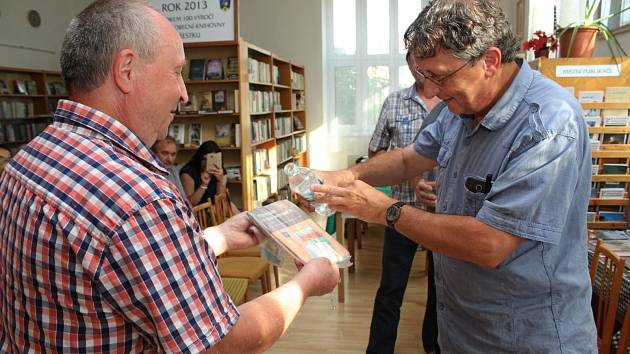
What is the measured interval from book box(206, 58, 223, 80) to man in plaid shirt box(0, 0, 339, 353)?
12.4 feet

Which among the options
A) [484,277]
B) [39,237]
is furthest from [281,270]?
[39,237]

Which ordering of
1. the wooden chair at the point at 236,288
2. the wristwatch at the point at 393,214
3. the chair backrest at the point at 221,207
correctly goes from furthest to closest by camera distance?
1. the chair backrest at the point at 221,207
2. the wooden chair at the point at 236,288
3. the wristwatch at the point at 393,214

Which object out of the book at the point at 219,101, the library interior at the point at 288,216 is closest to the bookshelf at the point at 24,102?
the book at the point at 219,101

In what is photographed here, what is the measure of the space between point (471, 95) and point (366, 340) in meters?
2.28

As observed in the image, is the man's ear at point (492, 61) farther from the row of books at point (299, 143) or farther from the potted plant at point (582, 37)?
the row of books at point (299, 143)

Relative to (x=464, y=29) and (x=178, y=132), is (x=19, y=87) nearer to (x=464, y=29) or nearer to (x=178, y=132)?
(x=178, y=132)

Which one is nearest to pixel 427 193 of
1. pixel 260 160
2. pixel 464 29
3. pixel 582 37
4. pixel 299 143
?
pixel 464 29

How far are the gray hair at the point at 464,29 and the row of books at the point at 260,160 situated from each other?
14.2 feet

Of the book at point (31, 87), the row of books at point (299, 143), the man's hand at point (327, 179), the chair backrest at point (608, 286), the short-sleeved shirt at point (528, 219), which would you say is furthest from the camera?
the row of books at point (299, 143)

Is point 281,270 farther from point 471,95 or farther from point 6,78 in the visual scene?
point 6,78

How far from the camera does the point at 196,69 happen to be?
4.61m

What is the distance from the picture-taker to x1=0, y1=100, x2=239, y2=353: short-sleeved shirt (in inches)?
28.2

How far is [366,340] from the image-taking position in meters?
2.99

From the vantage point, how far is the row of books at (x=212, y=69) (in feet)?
14.9
